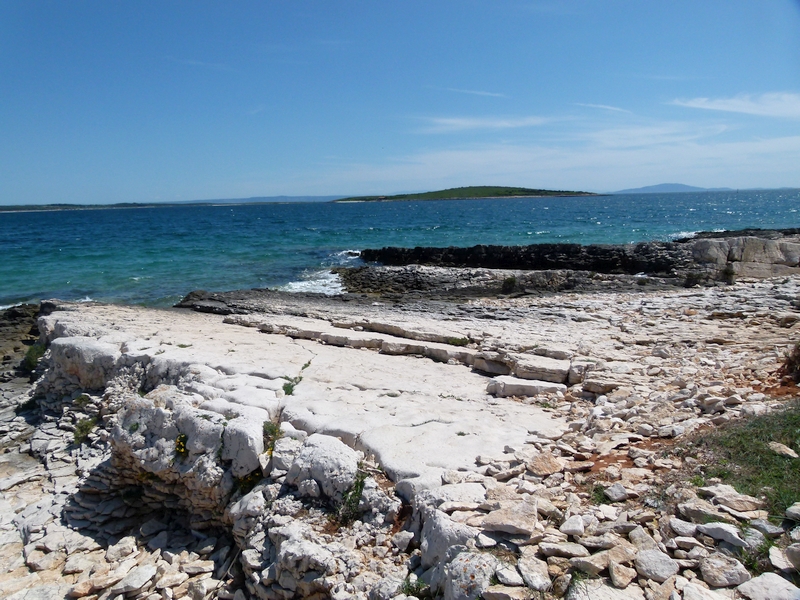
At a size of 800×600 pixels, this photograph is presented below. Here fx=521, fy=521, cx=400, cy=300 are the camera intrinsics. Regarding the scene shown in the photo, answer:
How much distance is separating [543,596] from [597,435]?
2726 millimetres

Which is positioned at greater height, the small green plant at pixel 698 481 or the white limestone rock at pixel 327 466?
the small green plant at pixel 698 481

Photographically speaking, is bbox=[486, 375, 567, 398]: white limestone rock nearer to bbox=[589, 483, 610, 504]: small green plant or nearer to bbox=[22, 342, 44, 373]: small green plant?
bbox=[589, 483, 610, 504]: small green plant

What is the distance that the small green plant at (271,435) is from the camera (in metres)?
6.05

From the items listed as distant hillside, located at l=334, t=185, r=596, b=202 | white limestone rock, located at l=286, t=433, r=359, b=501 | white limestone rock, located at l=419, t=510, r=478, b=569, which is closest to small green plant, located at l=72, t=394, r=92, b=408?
white limestone rock, located at l=286, t=433, r=359, b=501

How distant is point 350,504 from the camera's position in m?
5.03

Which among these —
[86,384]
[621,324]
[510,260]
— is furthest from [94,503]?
[510,260]

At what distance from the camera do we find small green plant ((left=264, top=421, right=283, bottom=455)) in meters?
6.05

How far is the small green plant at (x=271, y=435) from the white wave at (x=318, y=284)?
15.5 metres

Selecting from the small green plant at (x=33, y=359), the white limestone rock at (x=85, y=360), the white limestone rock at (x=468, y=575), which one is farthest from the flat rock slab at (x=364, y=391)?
the white limestone rock at (x=468, y=575)

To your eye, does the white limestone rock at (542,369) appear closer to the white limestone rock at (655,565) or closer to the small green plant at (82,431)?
the white limestone rock at (655,565)

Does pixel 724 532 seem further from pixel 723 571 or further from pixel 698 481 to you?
pixel 698 481

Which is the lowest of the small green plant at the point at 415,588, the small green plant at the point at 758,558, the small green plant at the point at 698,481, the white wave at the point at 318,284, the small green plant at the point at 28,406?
the small green plant at the point at 28,406

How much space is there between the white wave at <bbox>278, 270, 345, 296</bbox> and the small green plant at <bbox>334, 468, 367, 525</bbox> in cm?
1679

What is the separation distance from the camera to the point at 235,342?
10430 millimetres
